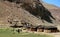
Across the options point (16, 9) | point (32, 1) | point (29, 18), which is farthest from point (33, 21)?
point (32, 1)

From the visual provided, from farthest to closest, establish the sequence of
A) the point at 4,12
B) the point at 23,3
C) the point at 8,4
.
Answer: the point at 23,3, the point at 8,4, the point at 4,12

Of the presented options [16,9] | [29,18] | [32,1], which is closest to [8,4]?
[16,9]

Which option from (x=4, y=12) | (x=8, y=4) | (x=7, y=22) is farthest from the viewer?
(x=8, y=4)

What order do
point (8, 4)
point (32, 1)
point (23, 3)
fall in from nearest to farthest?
1. point (8, 4)
2. point (23, 3)
3. point (32, 1)

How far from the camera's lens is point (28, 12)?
3314 inches

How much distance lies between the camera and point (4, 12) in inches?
2916

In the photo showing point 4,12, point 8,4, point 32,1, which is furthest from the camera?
point 32,1

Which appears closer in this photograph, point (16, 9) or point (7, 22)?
point (7, 22)

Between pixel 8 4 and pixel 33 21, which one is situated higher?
pixel 8 4

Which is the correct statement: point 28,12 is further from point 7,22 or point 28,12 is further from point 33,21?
point 7,22

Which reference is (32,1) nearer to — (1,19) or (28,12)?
(28,12)

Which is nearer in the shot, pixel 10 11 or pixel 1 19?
pixel 1 19

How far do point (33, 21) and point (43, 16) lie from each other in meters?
17.3

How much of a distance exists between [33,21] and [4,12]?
366 inches
